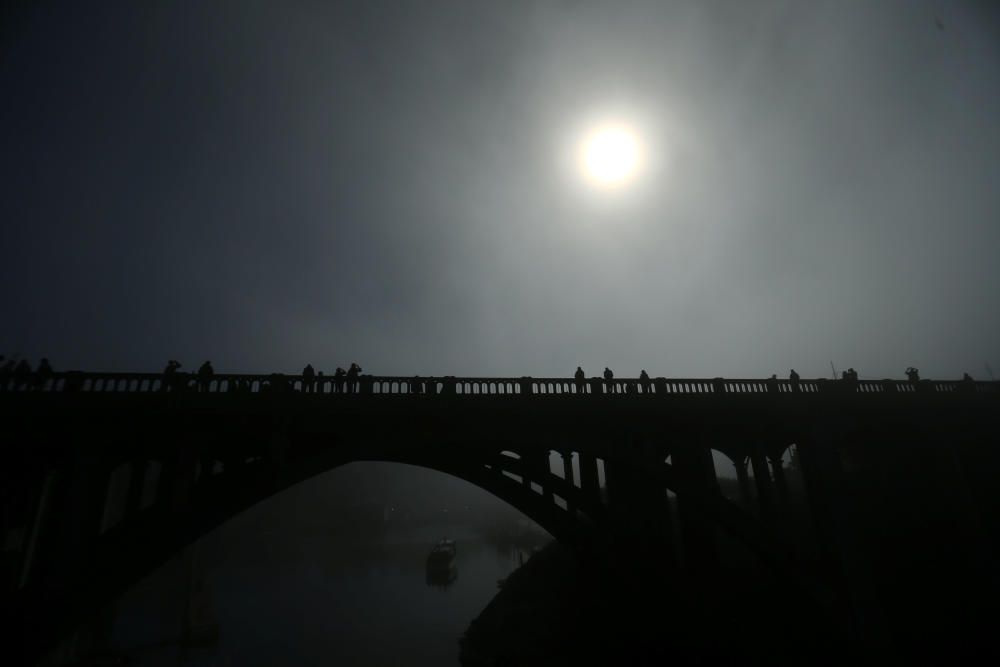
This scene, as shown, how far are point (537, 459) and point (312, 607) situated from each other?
118 feet

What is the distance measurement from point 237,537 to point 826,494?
267 ft

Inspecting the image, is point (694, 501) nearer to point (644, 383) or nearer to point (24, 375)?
point (644, 383)

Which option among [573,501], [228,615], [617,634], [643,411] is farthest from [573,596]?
[228,615]

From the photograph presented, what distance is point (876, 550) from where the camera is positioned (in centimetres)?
1897

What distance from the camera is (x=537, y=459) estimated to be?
15.2 m

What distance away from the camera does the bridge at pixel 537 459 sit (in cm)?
1015

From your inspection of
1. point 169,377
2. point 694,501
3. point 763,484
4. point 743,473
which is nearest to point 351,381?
point 169,377

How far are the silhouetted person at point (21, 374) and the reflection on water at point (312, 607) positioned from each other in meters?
23.7

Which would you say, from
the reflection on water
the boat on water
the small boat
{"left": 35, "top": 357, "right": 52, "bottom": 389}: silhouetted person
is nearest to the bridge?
{"left": 35, "top": 357, "right": 52, "bottom": 389}: silhouetted person

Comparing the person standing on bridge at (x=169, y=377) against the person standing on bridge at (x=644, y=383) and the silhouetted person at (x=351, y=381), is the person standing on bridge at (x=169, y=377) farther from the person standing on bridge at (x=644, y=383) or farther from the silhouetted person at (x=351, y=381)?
the person standing on bridge at (x=644, y=383)

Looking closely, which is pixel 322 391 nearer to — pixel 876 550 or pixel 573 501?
pixel 573 501

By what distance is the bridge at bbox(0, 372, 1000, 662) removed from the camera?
10.1 metres

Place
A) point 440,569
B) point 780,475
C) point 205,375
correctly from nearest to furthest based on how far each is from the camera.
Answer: point 205,375 < point 780,475 < point 440,569

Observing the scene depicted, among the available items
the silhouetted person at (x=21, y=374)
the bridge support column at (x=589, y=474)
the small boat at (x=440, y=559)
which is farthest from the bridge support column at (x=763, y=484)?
the small boat at (x=440, y=559)
